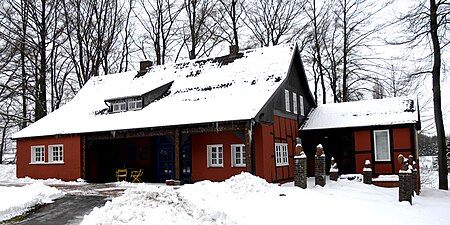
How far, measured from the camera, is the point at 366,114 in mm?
21844

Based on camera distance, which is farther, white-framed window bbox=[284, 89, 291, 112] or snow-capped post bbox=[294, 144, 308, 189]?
white-framed window bbox=[284, 89, 291, 112]

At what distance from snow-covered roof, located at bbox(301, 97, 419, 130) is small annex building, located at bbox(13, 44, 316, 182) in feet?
3.28

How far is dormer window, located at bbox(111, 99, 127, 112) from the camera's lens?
22.7 metres

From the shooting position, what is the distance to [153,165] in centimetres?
2256

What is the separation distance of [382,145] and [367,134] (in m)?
0.83

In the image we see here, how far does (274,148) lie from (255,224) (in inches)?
346

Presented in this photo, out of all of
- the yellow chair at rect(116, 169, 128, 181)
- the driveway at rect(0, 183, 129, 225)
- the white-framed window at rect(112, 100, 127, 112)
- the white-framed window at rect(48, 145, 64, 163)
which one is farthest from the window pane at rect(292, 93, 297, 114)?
the white-framed window at rect(48, 145, 64, 163)

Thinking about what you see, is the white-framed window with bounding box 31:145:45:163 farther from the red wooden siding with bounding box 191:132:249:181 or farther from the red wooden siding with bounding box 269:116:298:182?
the red wooden siding with bounding box 269:116:298:182

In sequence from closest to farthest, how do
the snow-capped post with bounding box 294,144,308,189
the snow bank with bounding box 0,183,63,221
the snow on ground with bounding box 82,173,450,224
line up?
the snow on ground with bounding box 82,173,450,224, the snow bank with bounding box 0,183,63,221, the snow-capped post with bounding box 294,144,308,189

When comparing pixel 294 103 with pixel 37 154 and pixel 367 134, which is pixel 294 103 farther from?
pixel 37 154

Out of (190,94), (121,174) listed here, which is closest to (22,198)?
(121,174)

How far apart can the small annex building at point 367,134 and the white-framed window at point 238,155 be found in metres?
4.35

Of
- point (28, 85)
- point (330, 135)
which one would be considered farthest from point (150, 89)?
point (28, 85)

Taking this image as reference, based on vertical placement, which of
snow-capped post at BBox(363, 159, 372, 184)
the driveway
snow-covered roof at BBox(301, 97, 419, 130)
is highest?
snow-covered roof at BBox(301, 97, 419, 130)
